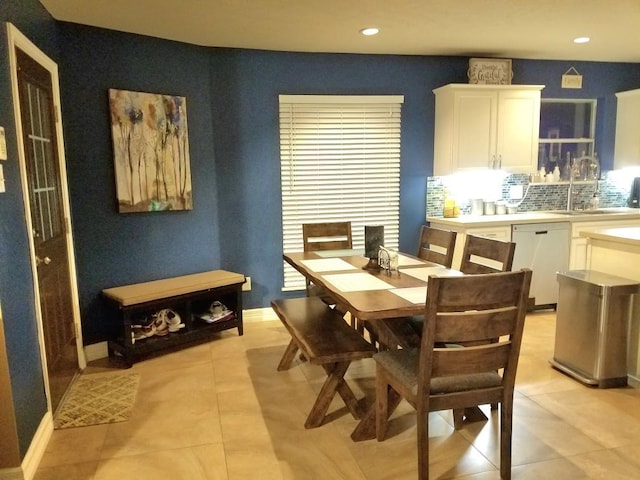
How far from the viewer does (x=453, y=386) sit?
208 cm

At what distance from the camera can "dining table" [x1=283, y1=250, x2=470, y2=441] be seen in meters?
2.13

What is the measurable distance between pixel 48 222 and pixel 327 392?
1.96 m

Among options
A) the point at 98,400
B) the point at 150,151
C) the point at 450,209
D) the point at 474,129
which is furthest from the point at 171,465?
the point at 474,129

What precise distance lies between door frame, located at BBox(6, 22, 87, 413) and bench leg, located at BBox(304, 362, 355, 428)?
1.45 m

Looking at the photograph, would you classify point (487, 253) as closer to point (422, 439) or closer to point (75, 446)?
point (422, 439)

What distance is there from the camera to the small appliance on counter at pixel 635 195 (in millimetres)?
5344

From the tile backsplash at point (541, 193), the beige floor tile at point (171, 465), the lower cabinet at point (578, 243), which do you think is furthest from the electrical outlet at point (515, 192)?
the beige floor tile at point (171, 465)

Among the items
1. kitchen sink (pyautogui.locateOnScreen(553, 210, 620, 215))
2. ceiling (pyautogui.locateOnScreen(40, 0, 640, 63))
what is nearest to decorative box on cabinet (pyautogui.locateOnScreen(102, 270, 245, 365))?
ceiling (pyautogui.locateOnScreen(40, 0, 640, 63))

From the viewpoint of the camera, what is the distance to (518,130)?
15.4ft

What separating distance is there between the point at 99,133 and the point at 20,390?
6.51 ft

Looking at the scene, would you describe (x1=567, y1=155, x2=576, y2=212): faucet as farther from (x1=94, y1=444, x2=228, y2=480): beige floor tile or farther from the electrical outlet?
(x1=94, y1=444, x2=228, y2=480): beige floor tile

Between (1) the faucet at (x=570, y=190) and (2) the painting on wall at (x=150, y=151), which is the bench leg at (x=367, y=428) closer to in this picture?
(2) the painting on wall at (x=150, y=151)

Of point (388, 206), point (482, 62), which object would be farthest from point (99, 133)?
point (482, 62)

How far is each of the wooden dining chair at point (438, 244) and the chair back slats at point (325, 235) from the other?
0.62 metres
